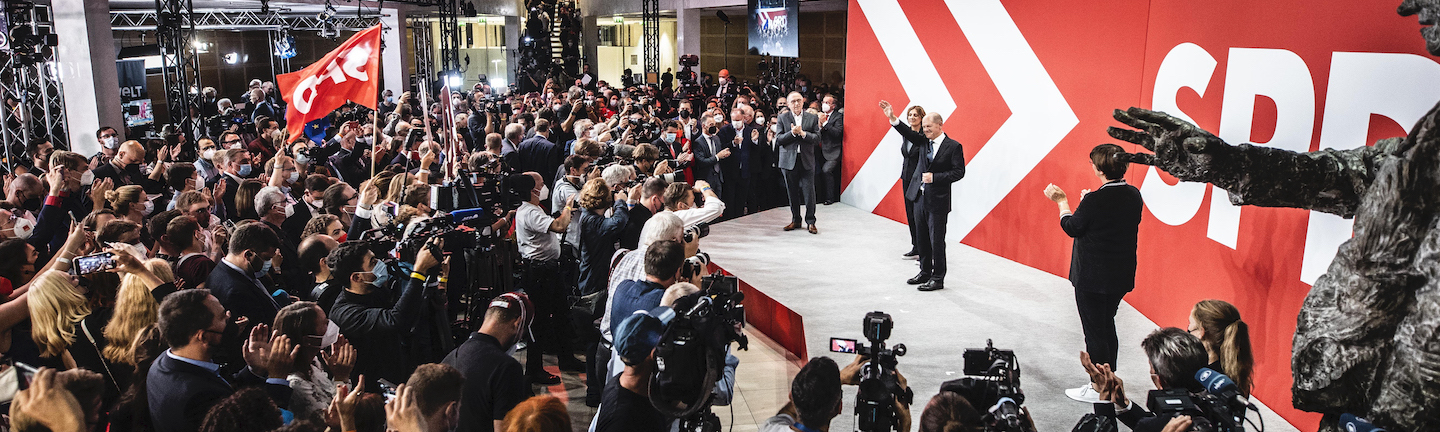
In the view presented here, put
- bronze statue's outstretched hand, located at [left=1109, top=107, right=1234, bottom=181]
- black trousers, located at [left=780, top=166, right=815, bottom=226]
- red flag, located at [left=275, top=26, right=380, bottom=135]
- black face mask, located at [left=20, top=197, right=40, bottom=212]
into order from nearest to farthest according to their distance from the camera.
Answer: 1. bronze statue's outstretched hand, located at [left=1109, top=107, right=1234, bottom=181]
2. black face mask, located at [left=20, top=197, right=40, bottom=212]
3. red flag, located at [left=275, top=26, right=380, bottom=135]
4. black trousers, located at [left=780, top=166, right=815, bottom=226]

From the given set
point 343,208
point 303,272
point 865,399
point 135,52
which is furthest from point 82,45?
point 865,399

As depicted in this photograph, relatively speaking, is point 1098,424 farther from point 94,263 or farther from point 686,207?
point 94,263

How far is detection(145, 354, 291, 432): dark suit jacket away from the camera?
2758 millimetres

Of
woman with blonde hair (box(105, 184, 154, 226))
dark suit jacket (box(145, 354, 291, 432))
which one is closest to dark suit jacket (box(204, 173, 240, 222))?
woman with blonde hair (box(105, 184, 154, 226))

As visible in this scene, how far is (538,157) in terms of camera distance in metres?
8.19

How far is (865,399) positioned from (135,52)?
55.3 ft

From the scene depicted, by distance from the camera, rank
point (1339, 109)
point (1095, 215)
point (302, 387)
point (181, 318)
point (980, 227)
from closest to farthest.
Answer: point (181, 318), point (302, 387), point (1339, 109), point (1095, 215), point (980, 227)

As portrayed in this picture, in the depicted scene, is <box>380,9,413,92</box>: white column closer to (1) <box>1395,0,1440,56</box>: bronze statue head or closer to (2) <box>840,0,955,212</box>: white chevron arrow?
(2) <box>840,0,955,212</box>: white chevron arrow

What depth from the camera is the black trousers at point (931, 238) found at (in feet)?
21.0

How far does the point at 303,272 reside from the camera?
4664mm

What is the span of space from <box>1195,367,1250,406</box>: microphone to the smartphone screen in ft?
12.8

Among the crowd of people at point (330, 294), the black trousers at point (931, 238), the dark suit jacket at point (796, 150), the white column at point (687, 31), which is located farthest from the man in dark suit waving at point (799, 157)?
the white column at point (687, 31)

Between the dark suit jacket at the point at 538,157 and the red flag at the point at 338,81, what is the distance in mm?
1662

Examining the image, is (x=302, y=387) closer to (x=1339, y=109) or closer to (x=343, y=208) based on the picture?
(x=343, y=208)
